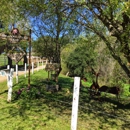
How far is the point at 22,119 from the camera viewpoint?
19.3ft

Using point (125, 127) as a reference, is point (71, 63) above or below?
above

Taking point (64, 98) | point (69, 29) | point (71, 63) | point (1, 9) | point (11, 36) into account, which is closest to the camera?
point (1, 9)

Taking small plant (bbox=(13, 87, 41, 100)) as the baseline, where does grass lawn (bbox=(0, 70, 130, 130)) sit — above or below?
below

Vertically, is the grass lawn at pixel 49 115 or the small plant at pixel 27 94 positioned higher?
the small plant at pixel 27 94

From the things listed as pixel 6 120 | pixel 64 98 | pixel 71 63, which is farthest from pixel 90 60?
pixel 6 120

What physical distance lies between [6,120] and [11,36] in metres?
4.31

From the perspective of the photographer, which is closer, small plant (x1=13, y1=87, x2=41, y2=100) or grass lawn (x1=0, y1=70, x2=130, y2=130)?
grass lawn (x1=0, y1=70, x2=130, y2=130)

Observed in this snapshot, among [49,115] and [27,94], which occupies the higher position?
[27,94]

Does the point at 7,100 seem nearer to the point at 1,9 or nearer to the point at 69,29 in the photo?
the point at 1,9

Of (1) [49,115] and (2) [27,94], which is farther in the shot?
(2) [27,94]

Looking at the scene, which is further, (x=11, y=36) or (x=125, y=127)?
(x=11, y=36)

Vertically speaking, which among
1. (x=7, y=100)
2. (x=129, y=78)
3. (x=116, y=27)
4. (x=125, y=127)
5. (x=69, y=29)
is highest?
(x=69, y=29)

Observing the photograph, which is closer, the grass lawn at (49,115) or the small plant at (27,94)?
the grass lawn at (49,115)

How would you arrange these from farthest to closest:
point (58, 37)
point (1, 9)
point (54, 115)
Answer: point (58, 37) < point (1, 9) < point (54, 115)
